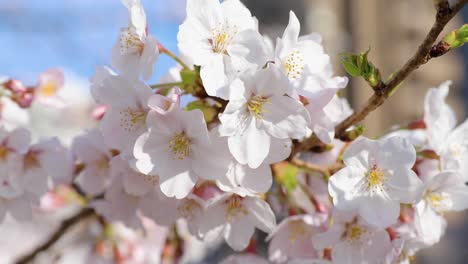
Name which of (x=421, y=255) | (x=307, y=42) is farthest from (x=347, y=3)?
(x=307, y=42)

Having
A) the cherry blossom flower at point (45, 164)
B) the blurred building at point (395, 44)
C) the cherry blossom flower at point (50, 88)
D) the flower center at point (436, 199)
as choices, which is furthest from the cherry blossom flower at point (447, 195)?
the blurred building at point (395, 44)

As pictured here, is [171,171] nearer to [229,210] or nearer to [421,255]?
[229,210]

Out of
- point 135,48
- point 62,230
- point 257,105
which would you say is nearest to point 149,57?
point 135,48

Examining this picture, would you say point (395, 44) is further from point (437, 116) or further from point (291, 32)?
point (291, 32)

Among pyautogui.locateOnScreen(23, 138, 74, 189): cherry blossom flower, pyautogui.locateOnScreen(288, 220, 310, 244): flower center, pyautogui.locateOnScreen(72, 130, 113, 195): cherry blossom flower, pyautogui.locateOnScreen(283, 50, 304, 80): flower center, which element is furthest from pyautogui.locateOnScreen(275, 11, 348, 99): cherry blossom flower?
pyautogui.locateOnScreen(23, 138, 74, 189): cherry blossom flower

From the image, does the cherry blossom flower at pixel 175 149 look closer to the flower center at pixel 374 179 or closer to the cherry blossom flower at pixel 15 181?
the flower center at pixel 374 179

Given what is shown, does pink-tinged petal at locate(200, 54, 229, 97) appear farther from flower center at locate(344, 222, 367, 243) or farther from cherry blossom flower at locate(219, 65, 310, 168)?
flower center at locate(344, 222, 367, 243)

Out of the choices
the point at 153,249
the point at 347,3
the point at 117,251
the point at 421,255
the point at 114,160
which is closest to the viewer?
the point at 114,160
